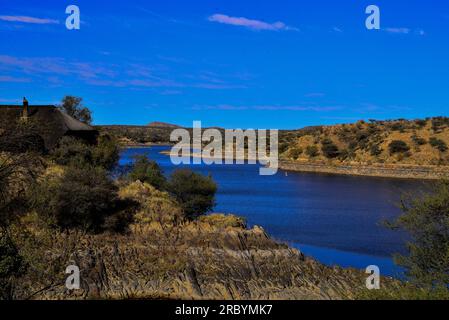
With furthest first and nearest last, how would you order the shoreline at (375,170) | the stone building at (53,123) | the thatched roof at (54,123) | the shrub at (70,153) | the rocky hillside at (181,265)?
1. the shoreline at (375,170)
2. the thatched roof at (54,123)
3. the stone building at (53,123)
4. the shrub at (70,153)
5. the rocky hillside at (181,265)

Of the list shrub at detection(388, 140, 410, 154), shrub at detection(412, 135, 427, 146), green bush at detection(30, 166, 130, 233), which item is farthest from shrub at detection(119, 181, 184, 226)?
shrub at detection(412, 135, 427, 146)

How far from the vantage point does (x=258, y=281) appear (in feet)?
66.2

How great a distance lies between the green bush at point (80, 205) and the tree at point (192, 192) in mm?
5511

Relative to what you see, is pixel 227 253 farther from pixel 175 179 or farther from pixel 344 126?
pixel 344 126

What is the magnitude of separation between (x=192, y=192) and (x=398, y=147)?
62058 millimetres

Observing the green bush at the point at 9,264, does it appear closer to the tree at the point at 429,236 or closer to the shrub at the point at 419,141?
the tree at the point at 429,236

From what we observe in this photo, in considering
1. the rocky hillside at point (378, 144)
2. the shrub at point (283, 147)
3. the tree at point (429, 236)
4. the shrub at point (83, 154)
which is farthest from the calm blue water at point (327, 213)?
the shrub at point (283, 147)

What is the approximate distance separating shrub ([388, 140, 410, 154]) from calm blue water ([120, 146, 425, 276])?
12785 millimetres

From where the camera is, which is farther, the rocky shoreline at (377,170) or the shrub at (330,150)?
the shrub at (330,150)

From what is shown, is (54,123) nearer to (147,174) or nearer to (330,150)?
(147,174)

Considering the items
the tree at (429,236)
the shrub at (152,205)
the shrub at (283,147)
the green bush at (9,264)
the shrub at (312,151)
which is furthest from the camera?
the shrub at (283,147)

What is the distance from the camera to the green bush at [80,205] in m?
24.7

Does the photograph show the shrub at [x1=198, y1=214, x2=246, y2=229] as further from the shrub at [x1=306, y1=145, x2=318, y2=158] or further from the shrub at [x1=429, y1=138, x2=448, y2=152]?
the shrub at [x1=306, y1=145, x2=318, y2=158]
